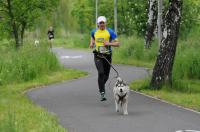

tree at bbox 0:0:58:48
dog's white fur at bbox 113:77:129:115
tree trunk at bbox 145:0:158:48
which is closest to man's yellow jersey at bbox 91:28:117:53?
dog's white fur at bbox 113:77:129:115

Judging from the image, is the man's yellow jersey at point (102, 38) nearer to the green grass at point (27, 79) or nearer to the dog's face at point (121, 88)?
the green grass at point (27, 79)

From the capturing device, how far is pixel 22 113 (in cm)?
1327

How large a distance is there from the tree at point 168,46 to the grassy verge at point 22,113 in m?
3.96

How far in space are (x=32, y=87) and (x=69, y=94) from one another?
259 centimetres

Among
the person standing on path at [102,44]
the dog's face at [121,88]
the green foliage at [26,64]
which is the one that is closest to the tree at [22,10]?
the green foliage at [26,64]

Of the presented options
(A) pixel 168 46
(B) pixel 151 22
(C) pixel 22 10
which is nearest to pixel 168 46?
(A) pixel 168 46

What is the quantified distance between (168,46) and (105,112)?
4799 millimetres

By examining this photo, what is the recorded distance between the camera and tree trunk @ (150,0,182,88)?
17.7 meters

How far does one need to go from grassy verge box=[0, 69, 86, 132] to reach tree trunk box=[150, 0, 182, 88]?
13.0ft

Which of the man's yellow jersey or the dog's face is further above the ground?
the man's yellow jersey

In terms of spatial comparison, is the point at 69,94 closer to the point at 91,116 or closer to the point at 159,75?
the point at 159,75

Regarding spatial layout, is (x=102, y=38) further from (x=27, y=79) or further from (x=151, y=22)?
(x=151, y=22)

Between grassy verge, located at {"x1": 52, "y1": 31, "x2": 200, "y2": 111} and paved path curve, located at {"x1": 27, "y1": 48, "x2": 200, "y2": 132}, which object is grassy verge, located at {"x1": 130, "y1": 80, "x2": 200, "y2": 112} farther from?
paved path curve, located at {"x1": 27, "y1": 48, "x2": 200, "y2": 132}

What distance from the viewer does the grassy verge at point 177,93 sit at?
15046 millimetres
